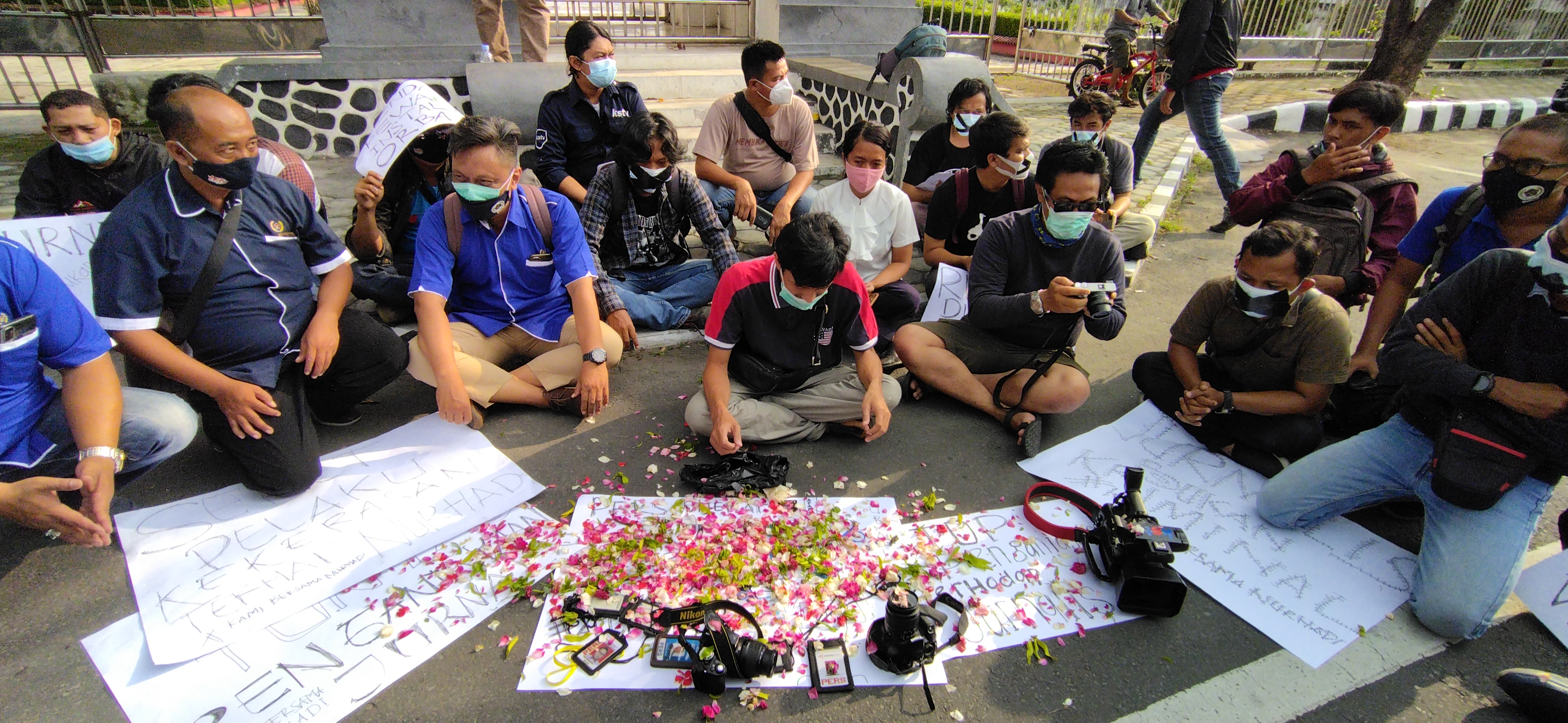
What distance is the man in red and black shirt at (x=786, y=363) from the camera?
308 cm

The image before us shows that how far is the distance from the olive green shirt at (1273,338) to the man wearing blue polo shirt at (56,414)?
419 centimetres

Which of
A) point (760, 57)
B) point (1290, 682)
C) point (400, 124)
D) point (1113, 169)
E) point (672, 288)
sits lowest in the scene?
point (1290, 682)

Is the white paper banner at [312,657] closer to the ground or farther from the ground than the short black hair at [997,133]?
closer to the ground

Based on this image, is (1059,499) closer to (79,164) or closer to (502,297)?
(502,297)

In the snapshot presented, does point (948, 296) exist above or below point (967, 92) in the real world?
below

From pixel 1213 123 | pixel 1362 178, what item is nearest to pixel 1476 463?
pixel 1362 178

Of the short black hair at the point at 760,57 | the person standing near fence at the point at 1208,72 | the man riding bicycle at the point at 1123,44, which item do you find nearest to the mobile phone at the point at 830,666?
the short black hair at the point at 760,57

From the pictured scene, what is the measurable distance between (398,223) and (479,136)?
3.97ft

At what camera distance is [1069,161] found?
10.2 ft

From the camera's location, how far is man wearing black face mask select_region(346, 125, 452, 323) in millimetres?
3830

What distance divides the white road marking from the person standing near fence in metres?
4.03

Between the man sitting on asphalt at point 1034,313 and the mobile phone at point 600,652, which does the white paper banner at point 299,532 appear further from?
the man sitting on asphalt at point 1034,313

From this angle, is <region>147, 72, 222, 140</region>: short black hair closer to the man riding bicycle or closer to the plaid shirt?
the plaid shirt

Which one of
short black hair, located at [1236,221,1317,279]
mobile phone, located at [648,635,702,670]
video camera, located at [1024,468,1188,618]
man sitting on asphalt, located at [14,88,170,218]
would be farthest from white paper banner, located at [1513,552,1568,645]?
man sitting on asphalt, located at [14,88,170,218]
